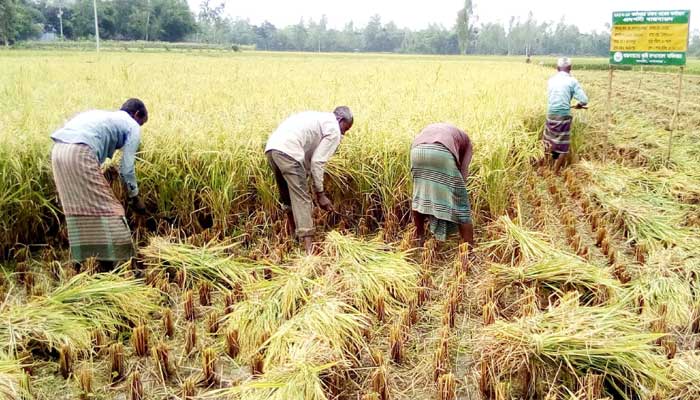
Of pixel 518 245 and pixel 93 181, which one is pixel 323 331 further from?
pixel 93 181

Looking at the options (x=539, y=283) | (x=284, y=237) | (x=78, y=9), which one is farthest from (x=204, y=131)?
(x=78, y=9)

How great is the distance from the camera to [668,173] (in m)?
5.57

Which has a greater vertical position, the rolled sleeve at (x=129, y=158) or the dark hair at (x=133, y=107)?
the dark hair at (x=133, y=107)

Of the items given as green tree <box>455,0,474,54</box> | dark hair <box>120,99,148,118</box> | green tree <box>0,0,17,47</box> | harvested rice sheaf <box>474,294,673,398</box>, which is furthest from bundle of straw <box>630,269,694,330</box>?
green tree <box>455,0,474,54</box>

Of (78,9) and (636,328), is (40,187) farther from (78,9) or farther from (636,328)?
(78,9)

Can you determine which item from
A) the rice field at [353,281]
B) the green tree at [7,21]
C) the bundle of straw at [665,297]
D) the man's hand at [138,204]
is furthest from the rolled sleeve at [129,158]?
the green tree at [7,21]

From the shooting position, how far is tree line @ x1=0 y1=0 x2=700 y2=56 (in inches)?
1918

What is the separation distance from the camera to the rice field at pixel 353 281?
92.8 inches

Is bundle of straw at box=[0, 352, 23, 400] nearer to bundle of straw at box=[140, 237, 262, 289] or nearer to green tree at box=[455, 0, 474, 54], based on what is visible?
bundle of straw at box=[140, 237, 262, 289]

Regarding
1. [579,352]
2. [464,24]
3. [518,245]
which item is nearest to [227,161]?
[518,245]

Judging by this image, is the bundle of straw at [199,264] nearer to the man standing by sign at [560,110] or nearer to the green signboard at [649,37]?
the man standing by sign at [560,110]

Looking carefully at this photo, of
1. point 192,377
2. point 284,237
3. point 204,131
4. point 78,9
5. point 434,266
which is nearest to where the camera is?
point 192,377

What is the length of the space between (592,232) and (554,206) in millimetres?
643

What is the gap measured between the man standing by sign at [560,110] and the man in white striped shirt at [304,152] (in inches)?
141
